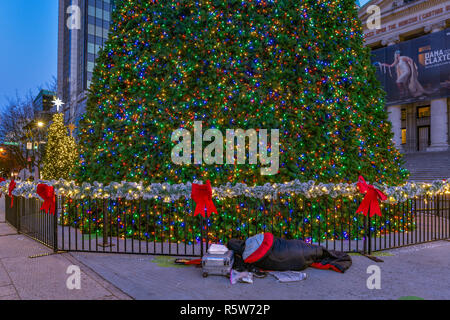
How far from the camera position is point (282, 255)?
15.7 feet

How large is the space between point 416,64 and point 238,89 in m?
34.5

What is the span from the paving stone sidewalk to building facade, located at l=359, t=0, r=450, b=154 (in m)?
33.1

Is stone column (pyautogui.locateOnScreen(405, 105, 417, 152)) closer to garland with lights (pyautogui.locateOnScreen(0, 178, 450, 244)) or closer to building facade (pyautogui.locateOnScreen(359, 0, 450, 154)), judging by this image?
building facade (pyautogui.locateOnScreen(359, 0, 450, 154))

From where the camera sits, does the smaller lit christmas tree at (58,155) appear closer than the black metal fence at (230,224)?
No

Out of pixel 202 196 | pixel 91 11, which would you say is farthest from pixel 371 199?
pixel 91 11

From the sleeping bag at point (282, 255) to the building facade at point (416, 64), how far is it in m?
31.3

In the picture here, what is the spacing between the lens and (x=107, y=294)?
3.99 m

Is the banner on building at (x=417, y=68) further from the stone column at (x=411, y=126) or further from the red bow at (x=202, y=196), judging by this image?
the red bow at (x=202, y=196)

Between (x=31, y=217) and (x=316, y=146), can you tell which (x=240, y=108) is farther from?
(x=31, y=217)

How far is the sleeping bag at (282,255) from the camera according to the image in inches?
187

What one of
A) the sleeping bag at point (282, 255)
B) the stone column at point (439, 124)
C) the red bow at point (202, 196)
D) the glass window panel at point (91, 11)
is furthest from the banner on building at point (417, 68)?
the glass window panel at point (91, 11)

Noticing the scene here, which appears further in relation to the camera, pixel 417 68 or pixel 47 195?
pixel 417 68

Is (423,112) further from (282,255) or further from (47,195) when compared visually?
(47,195)

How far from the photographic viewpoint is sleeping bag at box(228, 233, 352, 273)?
15.6 feet
